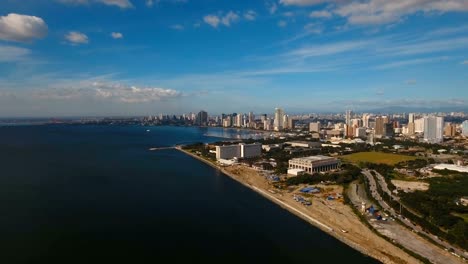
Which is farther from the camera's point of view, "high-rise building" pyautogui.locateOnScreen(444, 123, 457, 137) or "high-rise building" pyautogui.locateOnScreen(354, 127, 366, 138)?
"high-rise building" pyautogui.locateOnScreen(354, 127, 366, 138)

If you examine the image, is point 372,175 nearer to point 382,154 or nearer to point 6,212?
point 382,154

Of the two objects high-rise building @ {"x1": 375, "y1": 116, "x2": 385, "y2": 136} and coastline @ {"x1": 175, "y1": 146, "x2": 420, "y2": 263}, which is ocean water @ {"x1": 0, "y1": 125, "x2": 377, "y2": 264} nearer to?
coastline @ {"x1": 175, "y1": 146, "x2": 420, "y2": 263}

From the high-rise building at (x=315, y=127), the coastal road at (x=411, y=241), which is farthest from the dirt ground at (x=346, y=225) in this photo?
the high-rise building at (x=315, y=127)

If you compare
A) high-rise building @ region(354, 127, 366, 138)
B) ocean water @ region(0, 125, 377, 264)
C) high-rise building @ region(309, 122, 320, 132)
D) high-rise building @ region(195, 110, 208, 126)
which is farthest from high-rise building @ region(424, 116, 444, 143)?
high-rise building @ region(195, 110, 208, 126)

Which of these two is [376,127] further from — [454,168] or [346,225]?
[346,225]

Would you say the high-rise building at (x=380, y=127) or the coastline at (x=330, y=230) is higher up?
the high-rise building at (x=380, y=127)

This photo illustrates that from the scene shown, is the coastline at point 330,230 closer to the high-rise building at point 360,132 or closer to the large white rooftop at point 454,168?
the large white rooftop at point 454,168

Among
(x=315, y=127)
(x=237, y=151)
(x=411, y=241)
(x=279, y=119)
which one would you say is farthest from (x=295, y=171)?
(x=279, y=119)

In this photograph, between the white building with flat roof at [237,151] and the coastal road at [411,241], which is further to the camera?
the white building with flat roof at [237,151]
